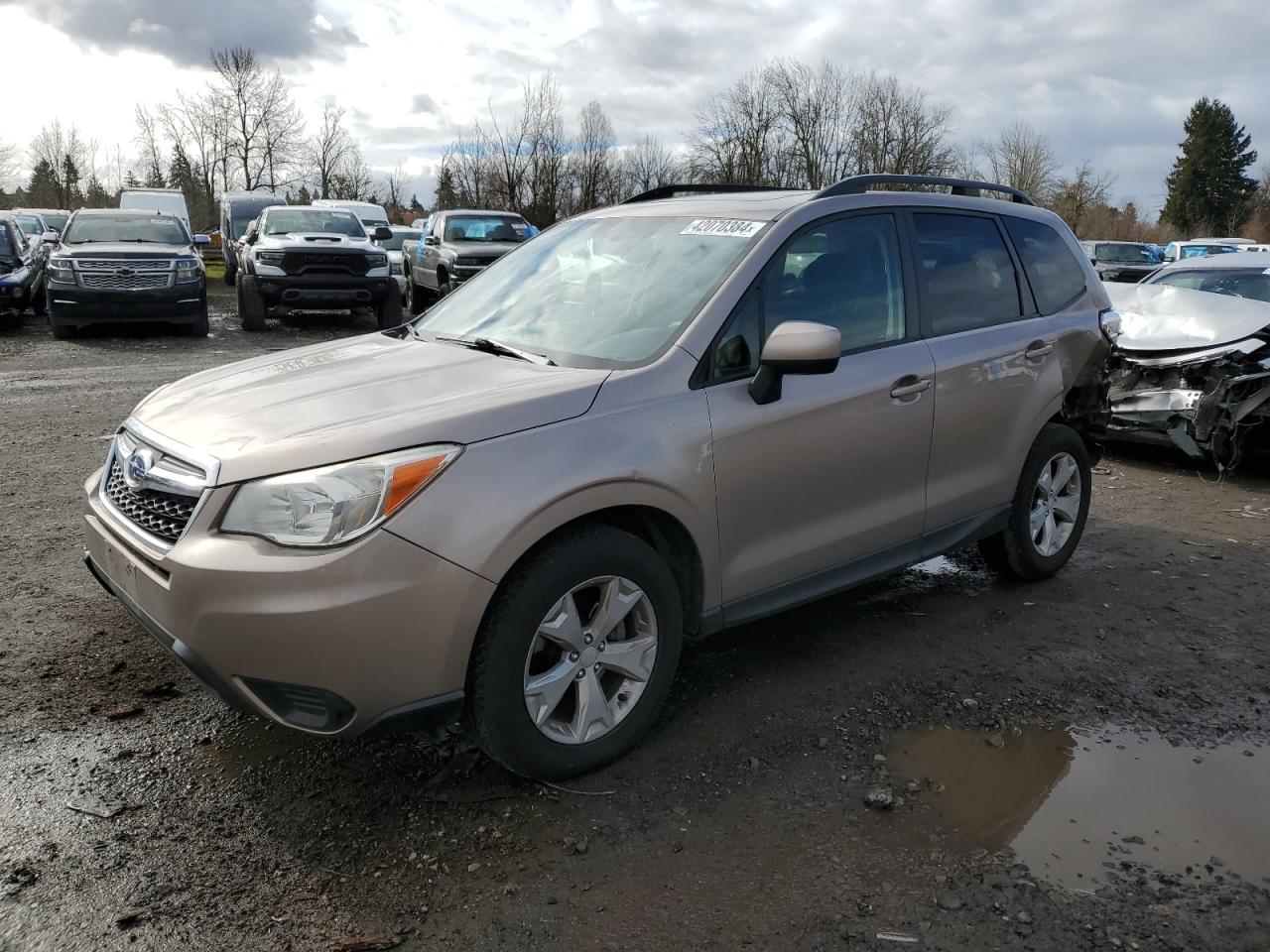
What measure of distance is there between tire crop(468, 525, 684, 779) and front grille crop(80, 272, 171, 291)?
1279 cm

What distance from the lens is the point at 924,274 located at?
162 inches

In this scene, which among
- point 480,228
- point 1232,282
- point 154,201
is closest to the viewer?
point 1232,282

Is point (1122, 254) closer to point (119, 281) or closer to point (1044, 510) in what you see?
point (119, 281)

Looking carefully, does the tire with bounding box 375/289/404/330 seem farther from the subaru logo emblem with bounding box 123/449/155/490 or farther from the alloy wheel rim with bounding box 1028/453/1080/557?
the subaru logo emblem with bounding box 123/449/155/490

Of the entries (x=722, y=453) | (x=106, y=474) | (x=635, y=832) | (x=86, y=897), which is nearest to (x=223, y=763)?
(x=86, y=897)

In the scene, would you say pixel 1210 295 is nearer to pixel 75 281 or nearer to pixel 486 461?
pixel 486 461

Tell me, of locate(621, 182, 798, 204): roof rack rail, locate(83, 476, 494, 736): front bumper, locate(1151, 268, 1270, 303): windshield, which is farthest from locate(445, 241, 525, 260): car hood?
locate(83, 476, 494, 736): front bumper

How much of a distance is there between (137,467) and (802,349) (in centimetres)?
209

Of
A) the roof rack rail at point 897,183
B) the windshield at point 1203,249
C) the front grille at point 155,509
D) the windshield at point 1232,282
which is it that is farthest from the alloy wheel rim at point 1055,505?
the windshield at point 1203,249

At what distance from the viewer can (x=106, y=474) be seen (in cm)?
334

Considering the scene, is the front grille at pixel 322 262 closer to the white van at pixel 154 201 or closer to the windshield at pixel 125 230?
the windshield at pixel 125 230

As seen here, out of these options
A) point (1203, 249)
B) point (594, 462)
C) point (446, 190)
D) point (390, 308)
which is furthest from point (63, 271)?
point (446, 190)

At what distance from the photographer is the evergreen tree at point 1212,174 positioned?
2756 inches

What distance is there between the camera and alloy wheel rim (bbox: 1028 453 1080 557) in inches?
187
